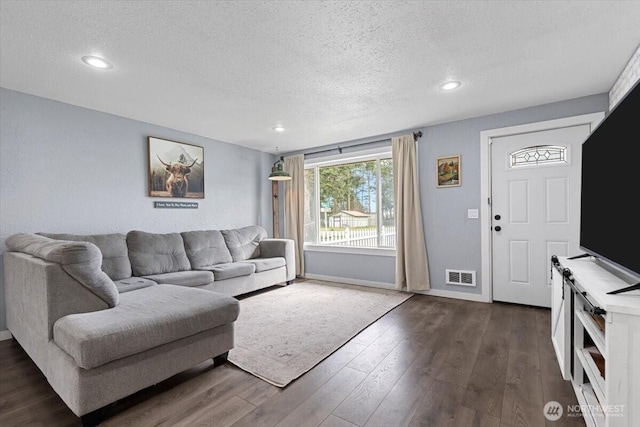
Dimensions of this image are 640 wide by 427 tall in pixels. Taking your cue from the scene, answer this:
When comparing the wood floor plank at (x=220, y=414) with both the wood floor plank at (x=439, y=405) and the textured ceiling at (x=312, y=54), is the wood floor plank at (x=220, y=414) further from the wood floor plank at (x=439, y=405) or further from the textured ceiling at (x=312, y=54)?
the textured ceiling at (x=312, y=54)

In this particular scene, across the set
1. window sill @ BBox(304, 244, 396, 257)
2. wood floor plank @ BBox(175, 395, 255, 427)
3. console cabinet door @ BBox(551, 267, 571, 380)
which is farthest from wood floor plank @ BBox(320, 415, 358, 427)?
window sill @ BBox(304, 244, 396, 257)

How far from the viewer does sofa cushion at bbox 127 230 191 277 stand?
3.44 metres

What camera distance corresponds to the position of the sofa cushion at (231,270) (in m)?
3.73

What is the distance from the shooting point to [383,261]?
15.2ft

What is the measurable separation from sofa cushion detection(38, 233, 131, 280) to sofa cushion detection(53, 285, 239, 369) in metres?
1.05

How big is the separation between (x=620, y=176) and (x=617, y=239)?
13.2 inches

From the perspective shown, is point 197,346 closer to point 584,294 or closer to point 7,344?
point 7,344

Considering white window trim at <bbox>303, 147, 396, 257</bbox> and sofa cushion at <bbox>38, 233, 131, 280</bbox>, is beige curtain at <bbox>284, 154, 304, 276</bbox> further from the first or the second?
sofa cushion at <bbox>38, 233, 131, 280</bbox>

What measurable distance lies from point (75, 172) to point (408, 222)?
4.18m

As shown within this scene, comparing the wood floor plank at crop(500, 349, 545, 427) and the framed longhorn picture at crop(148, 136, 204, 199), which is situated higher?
the framed longhorn picture at crop(148, 136, 204, 199)

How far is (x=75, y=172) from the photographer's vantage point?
3262 mm

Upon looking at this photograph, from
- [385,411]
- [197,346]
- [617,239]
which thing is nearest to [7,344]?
[197,346]

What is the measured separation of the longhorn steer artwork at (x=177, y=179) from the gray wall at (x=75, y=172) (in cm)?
27

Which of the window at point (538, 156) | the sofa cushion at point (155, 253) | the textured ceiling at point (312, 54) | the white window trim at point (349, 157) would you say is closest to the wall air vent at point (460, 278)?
the window at point (538, 156)
